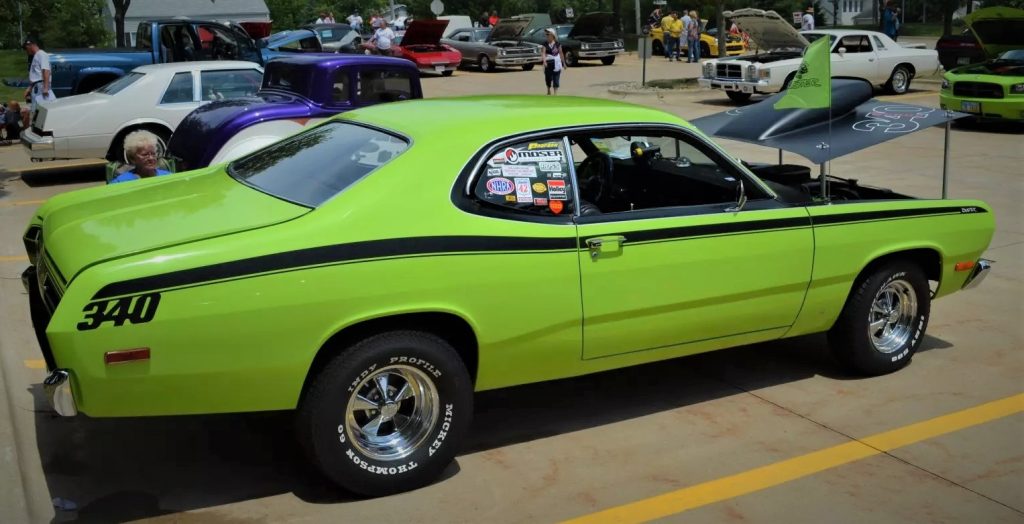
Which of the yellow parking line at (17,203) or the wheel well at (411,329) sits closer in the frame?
the wheel well at (411,329)

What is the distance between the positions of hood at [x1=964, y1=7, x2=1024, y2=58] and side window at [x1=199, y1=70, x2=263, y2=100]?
12520mm

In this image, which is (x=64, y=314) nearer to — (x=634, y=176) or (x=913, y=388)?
(x=634, y=176)

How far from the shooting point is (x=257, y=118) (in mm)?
10516

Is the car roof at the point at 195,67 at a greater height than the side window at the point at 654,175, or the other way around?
the car roof at the point at 195,67

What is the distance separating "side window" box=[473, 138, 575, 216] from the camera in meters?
4.80

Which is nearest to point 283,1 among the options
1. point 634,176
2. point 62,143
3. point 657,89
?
point 657,89

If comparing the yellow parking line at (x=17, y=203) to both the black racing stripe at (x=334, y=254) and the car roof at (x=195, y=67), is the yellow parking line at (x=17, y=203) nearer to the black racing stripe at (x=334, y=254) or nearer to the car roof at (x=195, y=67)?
the car roof at (x=195, y=67)

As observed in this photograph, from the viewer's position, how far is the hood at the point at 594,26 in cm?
3266

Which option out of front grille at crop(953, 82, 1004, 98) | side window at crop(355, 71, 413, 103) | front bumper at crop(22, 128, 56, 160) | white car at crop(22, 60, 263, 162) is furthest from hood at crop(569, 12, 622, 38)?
front bumper at crop(22, 128, 56, 160)

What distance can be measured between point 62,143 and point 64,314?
9694 mm

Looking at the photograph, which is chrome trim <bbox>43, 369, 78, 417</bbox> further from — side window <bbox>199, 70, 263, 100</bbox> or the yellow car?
the yellow car

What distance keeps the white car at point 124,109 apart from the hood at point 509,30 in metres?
19.7

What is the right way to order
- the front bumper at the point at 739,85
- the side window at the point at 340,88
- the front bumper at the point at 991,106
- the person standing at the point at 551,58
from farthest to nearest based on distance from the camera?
the person standing at the point at 551,58
the front bumper at the point at 739,85
the front bumper at the point at 991,106
the side window at the point at 340,88

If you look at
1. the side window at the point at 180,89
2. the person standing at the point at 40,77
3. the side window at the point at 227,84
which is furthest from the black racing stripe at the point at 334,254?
the person standing at the point at 40,77
